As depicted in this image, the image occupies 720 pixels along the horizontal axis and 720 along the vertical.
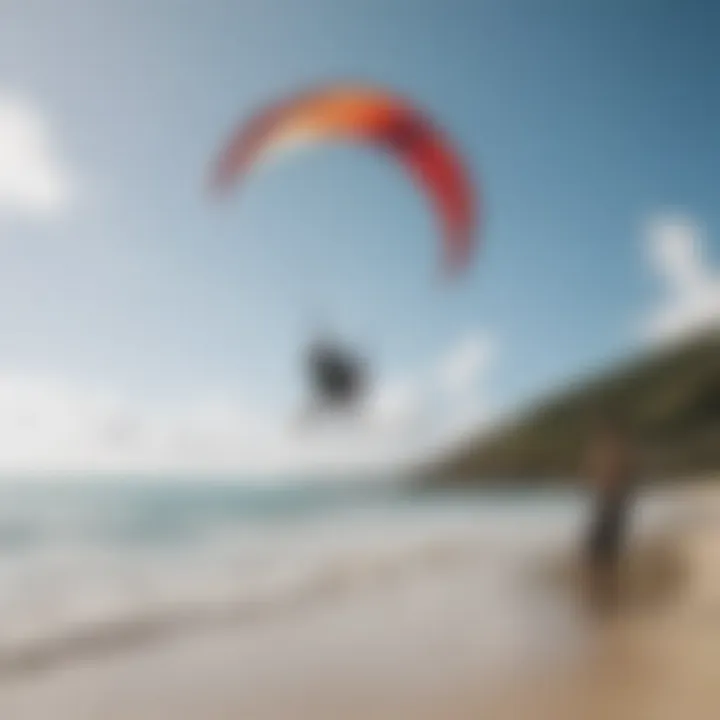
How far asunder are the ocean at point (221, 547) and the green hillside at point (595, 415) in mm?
52

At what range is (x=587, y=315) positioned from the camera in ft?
6.21

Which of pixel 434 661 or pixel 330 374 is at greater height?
pixel 330 374

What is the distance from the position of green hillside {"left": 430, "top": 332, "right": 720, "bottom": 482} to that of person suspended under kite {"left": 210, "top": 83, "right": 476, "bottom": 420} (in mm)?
251

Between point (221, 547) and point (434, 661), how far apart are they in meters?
0.38

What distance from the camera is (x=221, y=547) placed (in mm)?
1697

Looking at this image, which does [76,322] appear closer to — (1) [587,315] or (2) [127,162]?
(2) [127,162]

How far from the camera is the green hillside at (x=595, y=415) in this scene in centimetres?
183

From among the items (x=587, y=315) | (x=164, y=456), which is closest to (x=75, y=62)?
(x=164, y=456)

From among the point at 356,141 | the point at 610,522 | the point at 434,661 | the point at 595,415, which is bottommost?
the point at 434,661

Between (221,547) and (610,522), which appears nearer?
(221,547)

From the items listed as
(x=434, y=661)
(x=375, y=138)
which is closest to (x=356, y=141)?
(x=375, y=138)

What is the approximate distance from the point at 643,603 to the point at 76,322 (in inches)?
40.9

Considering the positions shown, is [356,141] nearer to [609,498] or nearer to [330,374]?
[330,374]

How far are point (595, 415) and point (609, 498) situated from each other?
0.15 metres
